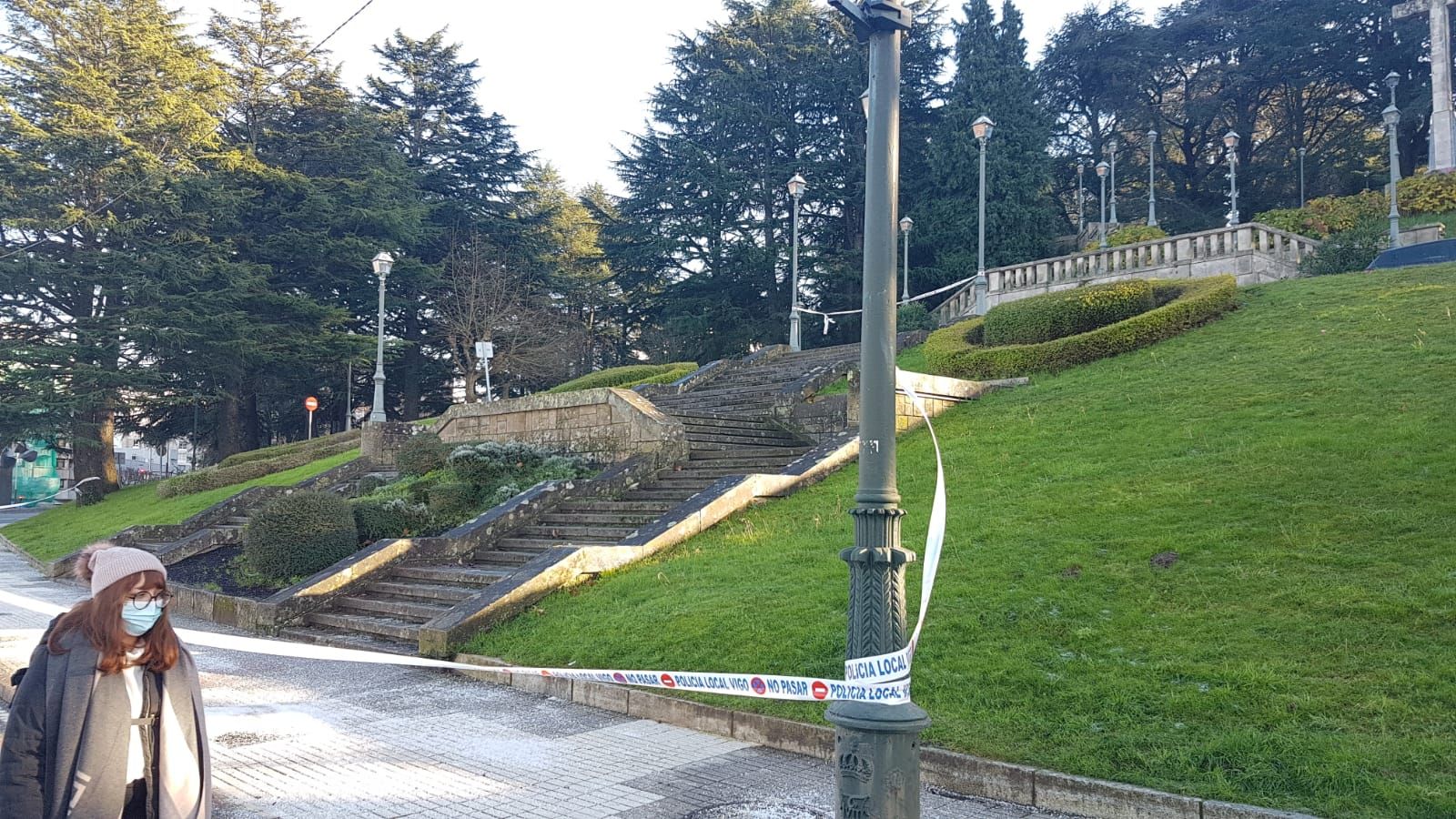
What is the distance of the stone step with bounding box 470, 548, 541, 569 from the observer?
43.2 feet

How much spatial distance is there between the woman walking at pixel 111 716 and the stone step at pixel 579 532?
10026 mm

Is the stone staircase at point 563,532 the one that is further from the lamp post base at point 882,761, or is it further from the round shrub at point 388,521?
the lamp post base at point 882,761

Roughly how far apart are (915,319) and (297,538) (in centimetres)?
2076

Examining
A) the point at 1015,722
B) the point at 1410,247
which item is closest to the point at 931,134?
the point at 1410,247

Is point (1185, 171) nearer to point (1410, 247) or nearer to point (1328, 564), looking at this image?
point (1410, 247)

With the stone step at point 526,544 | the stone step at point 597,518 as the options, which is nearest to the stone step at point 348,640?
the stone step at point 526,544

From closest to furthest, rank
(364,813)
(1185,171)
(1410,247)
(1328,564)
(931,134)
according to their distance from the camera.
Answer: (364,813) → (1328,564) → (1410,247) → (931,134) → (1185,171)

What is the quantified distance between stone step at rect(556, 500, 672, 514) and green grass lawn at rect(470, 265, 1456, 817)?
5.29ft

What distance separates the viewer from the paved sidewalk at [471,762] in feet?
18.6

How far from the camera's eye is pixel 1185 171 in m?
49.0

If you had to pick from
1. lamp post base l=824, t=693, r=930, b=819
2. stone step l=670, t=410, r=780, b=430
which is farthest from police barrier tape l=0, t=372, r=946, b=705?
stone step l=670, t=410, r=780, b=430

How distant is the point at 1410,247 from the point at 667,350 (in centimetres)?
2918

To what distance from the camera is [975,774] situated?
5762 millimetres

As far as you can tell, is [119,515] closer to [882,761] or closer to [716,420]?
[716,420]
